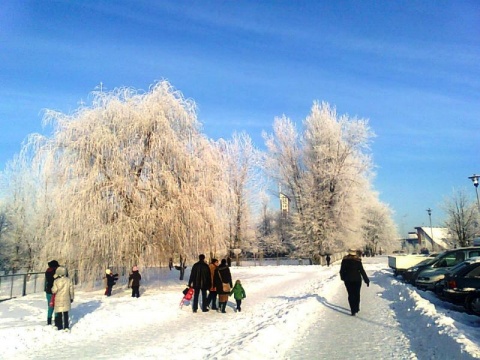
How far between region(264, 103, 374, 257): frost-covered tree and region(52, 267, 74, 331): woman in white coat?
36.9 metres

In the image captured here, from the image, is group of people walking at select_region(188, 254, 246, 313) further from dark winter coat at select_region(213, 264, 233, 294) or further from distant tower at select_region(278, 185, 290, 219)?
distant tower at select_region(278, 185, 290, 219)

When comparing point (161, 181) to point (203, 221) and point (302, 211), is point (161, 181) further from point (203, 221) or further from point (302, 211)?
point (302, 211)

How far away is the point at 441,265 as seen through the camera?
1958cm

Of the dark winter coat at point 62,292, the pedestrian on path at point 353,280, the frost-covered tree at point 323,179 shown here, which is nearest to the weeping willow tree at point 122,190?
the dark winter coat at point 62,292

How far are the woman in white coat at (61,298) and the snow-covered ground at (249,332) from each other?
363 mm

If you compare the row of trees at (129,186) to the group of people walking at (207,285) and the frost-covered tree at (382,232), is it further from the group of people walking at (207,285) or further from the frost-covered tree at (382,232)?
the frost-covered tree at (382,232)

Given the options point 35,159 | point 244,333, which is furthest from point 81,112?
point 244,333

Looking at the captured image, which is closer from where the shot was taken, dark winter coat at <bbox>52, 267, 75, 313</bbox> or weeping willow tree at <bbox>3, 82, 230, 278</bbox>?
dark winter coat at <bbox>52, 267, 75, 313</bbox>

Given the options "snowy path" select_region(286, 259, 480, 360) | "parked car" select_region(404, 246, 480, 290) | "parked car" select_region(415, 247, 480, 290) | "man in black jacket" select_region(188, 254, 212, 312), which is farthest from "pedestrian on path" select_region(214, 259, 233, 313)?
"parked car" select_region(404, 246, 480, 290)

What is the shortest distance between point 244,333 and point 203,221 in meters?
10.9

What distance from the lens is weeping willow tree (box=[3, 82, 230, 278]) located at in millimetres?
18562

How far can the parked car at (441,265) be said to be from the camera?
717 inches

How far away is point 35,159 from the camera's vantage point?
20.1 meters

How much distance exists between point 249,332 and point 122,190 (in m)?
11.5
